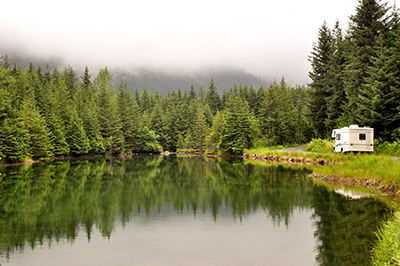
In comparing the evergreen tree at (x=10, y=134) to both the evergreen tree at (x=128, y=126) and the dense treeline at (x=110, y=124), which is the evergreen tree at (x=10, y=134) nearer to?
the dense treeline at (x=110, y=124)

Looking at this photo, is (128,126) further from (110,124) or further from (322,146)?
(322,146)

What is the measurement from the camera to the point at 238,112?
230 feet

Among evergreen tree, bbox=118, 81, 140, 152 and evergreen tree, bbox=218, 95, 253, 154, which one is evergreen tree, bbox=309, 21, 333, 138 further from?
evergreen tree, bbox=118, 81, 140, 152

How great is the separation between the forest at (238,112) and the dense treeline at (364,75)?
12 centimetres

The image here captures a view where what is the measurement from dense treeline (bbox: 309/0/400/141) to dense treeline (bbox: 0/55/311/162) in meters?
7.97

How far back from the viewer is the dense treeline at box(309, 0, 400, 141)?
33.2m

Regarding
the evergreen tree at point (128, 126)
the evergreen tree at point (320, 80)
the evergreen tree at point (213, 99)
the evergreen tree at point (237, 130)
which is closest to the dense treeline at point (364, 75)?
the evergreen tree at point (320, 80)

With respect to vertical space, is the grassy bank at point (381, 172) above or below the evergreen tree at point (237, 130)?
below

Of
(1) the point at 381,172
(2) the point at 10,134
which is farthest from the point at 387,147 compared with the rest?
(2) the point at 10,134

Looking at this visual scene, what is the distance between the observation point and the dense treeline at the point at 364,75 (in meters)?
33.2

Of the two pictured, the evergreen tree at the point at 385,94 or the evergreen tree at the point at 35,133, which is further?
the evergreen tree at the point at 35,133

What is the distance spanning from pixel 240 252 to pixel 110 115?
8404 centimetres

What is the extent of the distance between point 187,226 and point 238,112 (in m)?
57.6

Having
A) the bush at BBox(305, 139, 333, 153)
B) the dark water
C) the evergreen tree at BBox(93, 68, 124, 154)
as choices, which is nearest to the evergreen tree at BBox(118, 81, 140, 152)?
the evergreen tree at BBox(93, 68, 124, 154)
